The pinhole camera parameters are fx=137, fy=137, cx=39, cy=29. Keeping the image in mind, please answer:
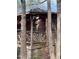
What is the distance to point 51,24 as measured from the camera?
95 centimetres
